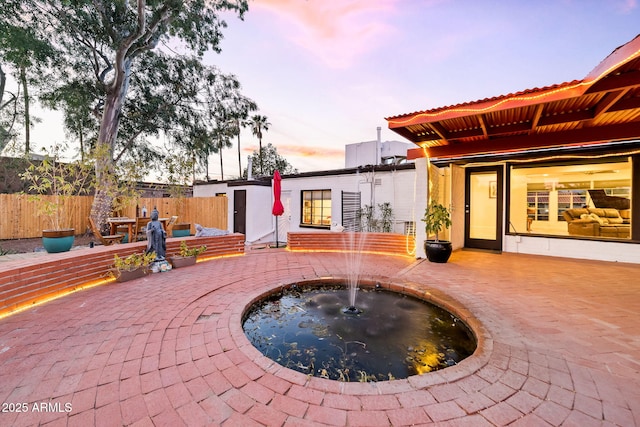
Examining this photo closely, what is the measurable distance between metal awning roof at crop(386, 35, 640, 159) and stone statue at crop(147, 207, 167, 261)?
5197 millimetres

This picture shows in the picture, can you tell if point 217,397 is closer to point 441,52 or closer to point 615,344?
point 615,344

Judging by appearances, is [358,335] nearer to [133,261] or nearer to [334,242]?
[133,261]

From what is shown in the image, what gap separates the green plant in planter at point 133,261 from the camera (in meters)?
4.46

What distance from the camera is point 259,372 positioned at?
2.01 meters

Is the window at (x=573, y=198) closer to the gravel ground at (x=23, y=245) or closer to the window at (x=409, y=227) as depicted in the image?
the window at (x=409, y=227)

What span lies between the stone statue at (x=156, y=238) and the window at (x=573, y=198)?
888cm

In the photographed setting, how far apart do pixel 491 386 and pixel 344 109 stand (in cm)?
1100

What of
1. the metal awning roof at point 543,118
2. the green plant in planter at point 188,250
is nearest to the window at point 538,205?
the metal awning roof at point 543,118

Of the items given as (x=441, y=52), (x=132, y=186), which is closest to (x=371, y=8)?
(x=441, y=52)

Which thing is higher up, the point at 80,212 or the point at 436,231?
the point at 80,212

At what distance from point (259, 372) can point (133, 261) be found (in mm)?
3999

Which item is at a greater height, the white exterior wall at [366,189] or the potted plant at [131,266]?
the white exterior wall at [366,189]

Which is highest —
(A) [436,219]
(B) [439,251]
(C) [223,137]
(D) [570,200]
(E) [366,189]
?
(C) [223,137]

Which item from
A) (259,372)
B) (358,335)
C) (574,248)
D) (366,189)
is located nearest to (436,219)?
(366,189)
